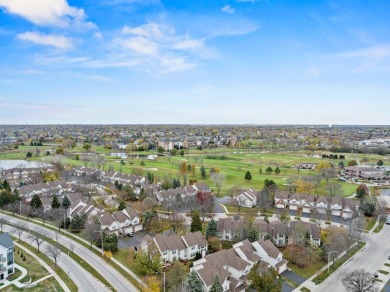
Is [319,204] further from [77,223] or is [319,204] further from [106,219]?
[77,223]

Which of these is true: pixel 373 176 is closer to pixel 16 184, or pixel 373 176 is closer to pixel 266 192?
pixel 266 192

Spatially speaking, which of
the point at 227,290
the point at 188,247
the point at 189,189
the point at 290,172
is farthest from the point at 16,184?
the point at 290,172

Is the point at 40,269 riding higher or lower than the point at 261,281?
lower

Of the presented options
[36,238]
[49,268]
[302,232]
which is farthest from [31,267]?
[302,232]

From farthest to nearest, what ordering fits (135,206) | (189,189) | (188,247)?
(189,189) → (135,206) → (188,247)

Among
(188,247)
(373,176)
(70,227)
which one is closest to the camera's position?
(188,247)

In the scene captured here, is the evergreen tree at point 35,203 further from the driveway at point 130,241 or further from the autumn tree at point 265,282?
the autumn tree at point 265,282

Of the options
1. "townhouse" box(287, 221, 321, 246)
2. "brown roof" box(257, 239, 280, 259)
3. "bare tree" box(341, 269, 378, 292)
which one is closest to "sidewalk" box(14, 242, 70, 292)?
"brown roof" box(257, 239, 280, 259)
